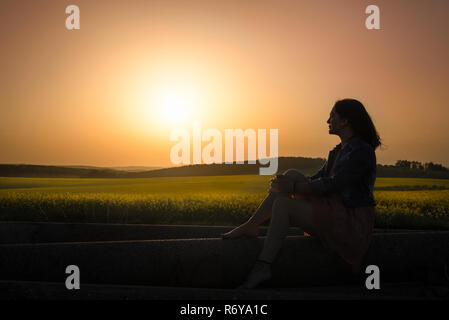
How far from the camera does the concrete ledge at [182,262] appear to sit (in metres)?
2.97

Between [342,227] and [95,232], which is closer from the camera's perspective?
[342,227]

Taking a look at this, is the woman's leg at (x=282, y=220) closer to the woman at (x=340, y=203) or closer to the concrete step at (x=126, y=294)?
the woman at (x=340, y=203)

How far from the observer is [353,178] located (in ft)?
9.07

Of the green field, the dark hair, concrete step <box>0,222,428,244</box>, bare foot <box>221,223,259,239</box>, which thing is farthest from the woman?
the green field

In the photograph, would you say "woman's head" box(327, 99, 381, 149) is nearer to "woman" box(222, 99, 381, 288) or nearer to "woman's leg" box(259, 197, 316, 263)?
"woman" box(222, 99, 381, 288)

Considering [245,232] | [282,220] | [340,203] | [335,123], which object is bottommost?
[245,232]

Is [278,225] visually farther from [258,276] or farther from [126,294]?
[126,294]

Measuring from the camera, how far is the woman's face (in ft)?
9.73

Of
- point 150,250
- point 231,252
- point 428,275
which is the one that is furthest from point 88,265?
point 428,275

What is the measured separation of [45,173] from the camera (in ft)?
62.2

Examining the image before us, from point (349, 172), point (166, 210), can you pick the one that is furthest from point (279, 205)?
point (166, 210)

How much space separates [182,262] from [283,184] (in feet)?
3.19

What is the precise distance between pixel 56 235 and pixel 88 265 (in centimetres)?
196
